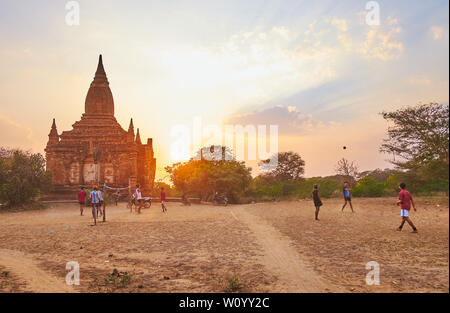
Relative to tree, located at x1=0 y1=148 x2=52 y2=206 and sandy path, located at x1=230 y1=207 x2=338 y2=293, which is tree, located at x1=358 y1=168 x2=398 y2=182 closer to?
sandy path, located at x1=230 y1=207 x2=338 y2=293

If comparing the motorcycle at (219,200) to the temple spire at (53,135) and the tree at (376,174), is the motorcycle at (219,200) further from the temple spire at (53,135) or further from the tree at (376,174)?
the tree at (376,174)

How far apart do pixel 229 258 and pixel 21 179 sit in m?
19.1

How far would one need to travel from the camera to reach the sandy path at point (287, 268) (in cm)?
514

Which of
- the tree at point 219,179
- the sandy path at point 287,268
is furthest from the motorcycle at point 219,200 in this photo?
the sandy path at point 287,268

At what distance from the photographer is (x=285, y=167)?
4741cm

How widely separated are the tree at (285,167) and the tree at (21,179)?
104ft

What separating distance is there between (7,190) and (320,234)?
1995cm

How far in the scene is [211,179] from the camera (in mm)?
30891

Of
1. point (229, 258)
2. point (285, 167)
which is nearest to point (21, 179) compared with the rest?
point (229, 258)

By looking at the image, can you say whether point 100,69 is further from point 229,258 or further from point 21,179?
point 229,258

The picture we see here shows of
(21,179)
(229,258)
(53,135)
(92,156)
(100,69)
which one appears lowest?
(229,258)
